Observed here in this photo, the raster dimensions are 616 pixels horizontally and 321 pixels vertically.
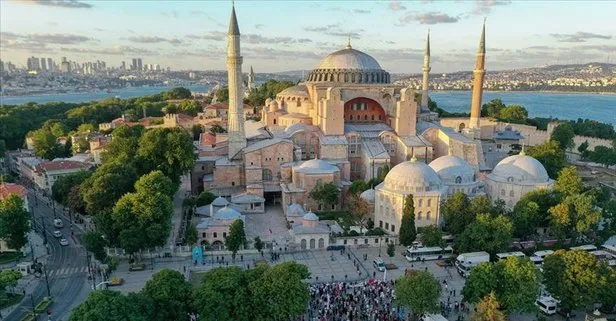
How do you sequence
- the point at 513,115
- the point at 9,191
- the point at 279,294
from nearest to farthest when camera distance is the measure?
the point at 279,294, the point at 9,191, the point at 513,115

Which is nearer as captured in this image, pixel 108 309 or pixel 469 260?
pixel 108 309

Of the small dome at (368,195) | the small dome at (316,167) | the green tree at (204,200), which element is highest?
the small dome at (316,167)

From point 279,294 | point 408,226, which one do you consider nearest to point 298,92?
point 408,226

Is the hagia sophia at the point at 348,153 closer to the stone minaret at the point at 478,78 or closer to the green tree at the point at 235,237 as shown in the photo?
the stone minaret at the point at 478,78

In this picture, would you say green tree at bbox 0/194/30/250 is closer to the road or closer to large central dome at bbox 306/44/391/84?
the road

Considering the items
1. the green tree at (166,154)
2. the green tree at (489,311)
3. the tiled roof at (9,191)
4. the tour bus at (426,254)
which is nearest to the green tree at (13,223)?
the tiled roof at (9,191)

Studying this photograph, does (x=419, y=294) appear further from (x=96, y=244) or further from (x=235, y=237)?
(x=96, y=244)
